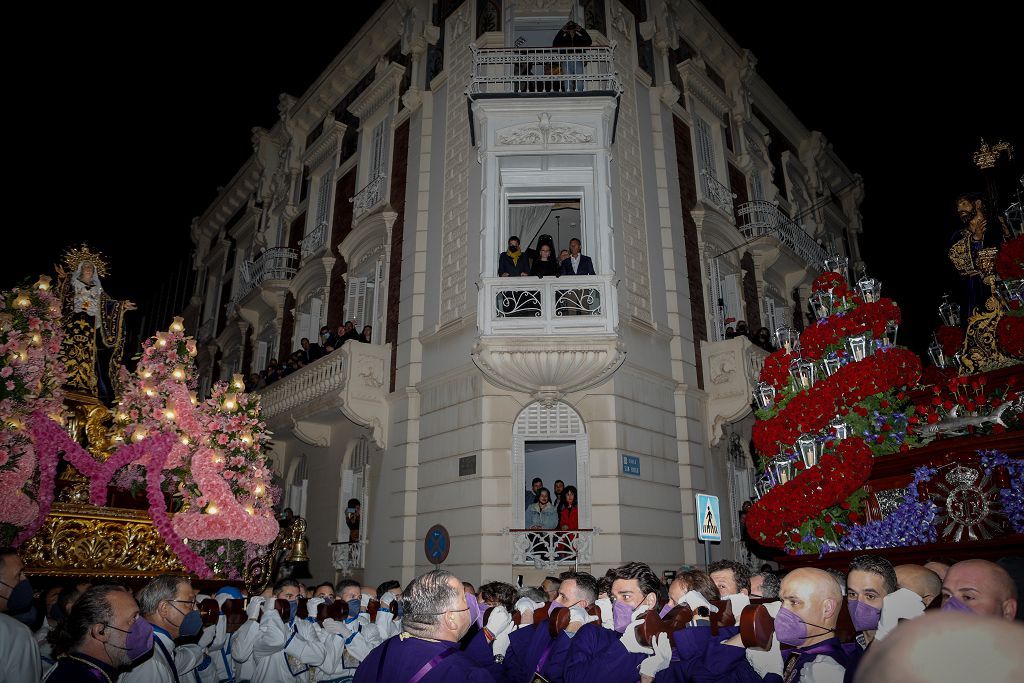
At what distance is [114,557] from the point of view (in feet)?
24.7

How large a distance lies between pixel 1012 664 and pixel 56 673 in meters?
3.96

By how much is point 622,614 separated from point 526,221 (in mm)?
12916

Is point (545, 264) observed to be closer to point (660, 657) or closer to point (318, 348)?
point (318, 348)

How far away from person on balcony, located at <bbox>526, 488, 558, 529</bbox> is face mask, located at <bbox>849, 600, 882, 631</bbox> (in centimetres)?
796

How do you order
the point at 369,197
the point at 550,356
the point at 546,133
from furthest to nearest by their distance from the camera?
the point at 369,197
the point at 546,133
the point at 550,356

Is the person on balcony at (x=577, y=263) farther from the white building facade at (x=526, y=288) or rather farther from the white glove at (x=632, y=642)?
the white glove at (x=632, y=642)

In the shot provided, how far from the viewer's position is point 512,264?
1215cm

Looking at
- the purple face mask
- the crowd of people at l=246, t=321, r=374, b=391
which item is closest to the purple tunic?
the purple face mask

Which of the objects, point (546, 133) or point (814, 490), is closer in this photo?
point (814, 490)

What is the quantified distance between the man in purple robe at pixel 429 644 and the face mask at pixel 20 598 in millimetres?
3397

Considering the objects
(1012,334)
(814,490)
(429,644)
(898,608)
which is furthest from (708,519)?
(429,644)

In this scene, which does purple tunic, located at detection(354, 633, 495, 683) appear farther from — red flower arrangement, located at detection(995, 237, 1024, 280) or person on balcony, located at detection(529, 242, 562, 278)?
person on balcony, located at detection(529, 242, 562, 278)

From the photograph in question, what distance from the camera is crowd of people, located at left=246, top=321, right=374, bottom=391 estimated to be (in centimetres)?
1484

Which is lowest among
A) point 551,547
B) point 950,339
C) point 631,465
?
point 551,547
